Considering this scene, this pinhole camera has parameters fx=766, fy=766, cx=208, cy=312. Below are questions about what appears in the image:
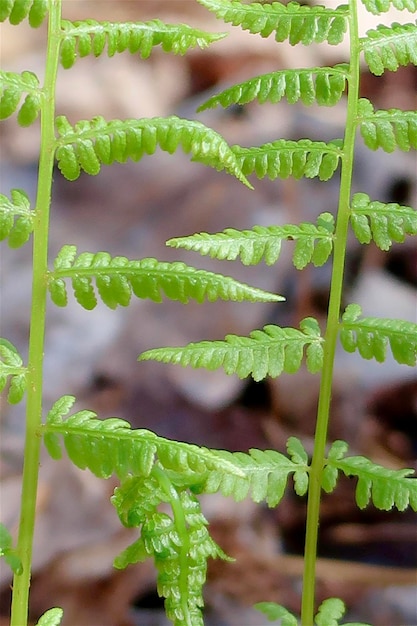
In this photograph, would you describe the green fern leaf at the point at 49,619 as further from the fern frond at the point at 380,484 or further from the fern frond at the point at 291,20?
the fern frond at the point at 291,20

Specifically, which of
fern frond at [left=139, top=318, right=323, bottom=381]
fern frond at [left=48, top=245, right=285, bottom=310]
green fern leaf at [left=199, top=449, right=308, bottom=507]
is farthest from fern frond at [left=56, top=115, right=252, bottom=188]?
green fern leaf at [left=199, top=449, right=308, bottom=507]

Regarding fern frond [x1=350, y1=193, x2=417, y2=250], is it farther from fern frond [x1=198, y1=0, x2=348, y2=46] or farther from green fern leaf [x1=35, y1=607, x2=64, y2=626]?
green fern leaf [x1=35, y1=607, x2=64, y2=626]

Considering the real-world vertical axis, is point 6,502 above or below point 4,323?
below

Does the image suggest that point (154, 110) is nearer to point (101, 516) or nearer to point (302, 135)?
point (302, 135)

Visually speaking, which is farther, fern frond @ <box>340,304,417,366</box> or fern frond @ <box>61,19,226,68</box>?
fern frond @ <box>340,304,417,366</box>

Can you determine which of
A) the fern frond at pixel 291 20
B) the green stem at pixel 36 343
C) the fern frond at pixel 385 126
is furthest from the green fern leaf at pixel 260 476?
the fern frond at pixel 291 20

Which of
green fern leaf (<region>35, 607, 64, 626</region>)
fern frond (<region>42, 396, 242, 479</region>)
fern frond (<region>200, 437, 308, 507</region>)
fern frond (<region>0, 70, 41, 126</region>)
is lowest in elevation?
green fern leaf (<region>35, 607, 64, 626</region>)

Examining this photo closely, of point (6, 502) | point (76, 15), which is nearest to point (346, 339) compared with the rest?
point (6, 502)
